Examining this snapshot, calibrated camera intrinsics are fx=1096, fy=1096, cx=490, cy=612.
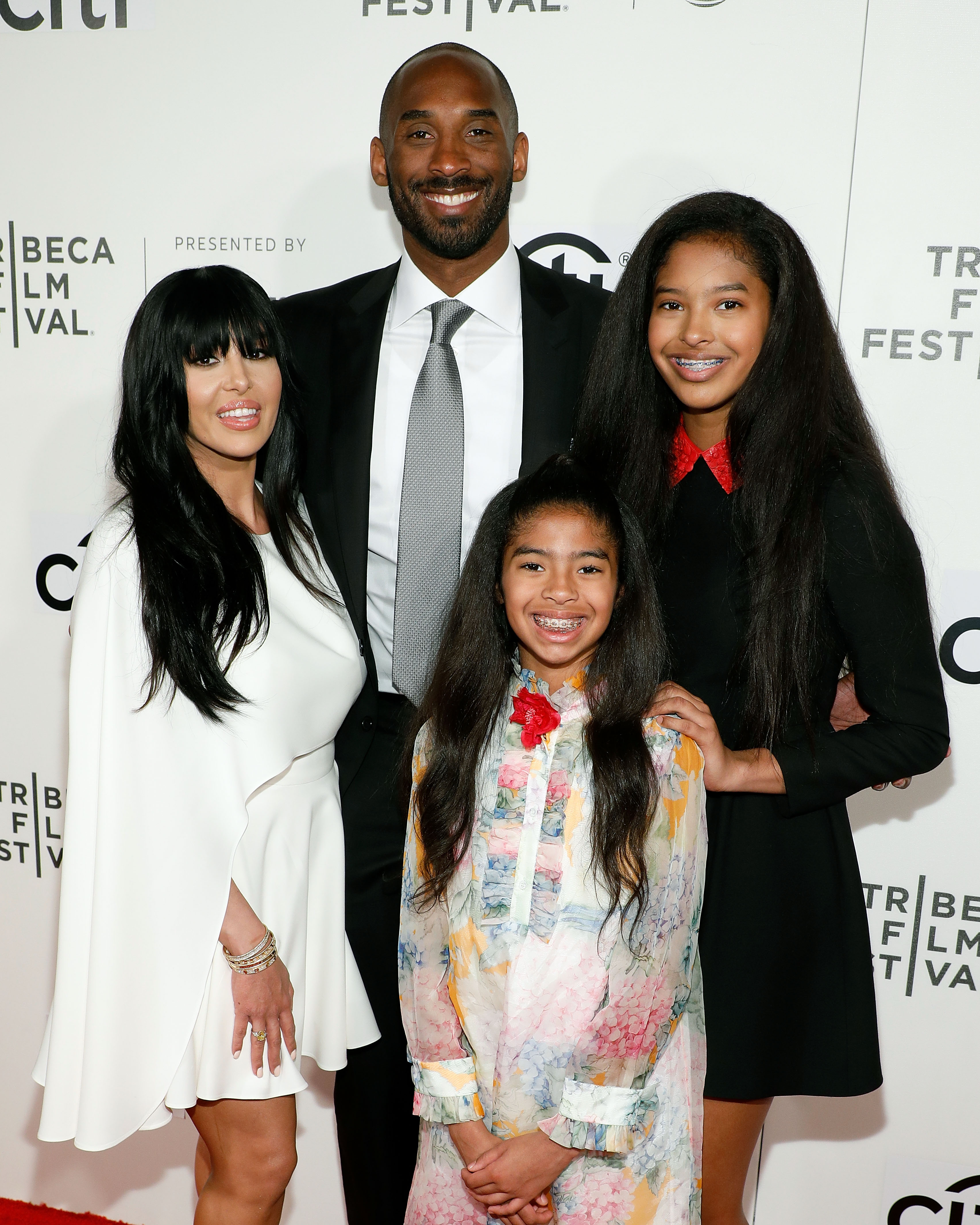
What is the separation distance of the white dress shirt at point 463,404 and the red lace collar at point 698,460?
1.25ft

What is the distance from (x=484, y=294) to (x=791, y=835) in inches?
45.0

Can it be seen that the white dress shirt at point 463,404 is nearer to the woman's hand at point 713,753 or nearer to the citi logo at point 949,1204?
the woman's hand at point 713,753

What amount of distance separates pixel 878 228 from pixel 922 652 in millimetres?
1062

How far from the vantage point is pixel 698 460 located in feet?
5.65

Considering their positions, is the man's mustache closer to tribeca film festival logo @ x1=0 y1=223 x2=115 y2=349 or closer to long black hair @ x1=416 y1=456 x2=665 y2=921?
long black hair @ x1=416 y1=456 x2=665 y2=921

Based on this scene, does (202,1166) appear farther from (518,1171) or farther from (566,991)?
(566,991)

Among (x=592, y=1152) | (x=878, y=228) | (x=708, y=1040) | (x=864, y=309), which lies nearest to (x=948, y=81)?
(x=878, y=228)

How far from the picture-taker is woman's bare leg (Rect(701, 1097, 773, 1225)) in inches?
68.0

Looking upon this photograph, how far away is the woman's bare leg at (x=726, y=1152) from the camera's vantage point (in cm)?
173

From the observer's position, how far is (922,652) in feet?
5.27

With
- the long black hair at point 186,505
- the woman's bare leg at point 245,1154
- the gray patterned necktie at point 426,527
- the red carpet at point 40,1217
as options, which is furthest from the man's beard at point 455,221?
the red carpet at point 40,1217

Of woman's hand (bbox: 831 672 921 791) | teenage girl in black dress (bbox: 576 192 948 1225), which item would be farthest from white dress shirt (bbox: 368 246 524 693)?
woman's hand (bbox: 831 672 921 791)

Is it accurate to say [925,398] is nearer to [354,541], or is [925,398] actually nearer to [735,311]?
[735,311]

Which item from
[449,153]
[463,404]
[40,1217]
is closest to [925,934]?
[463,404]
